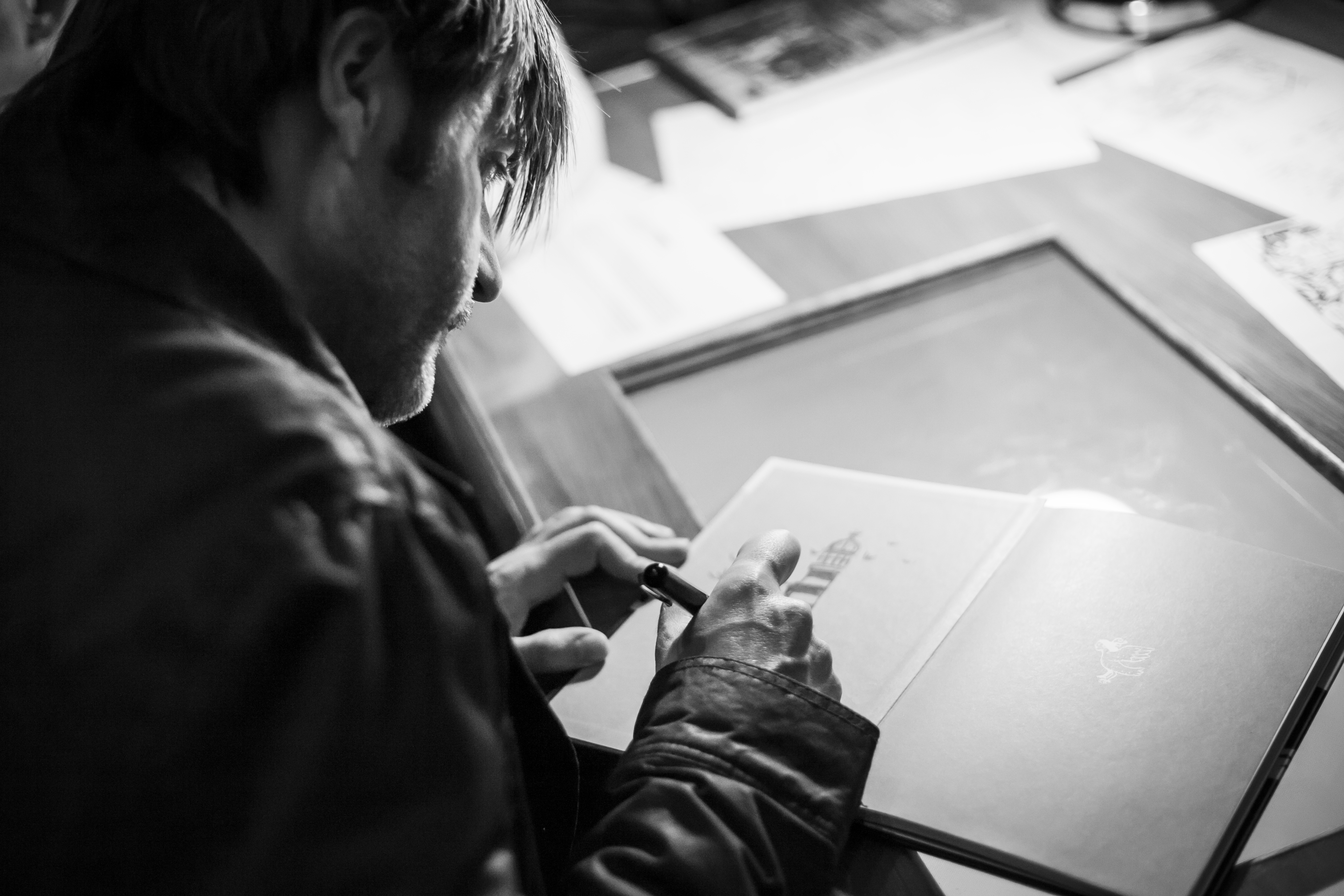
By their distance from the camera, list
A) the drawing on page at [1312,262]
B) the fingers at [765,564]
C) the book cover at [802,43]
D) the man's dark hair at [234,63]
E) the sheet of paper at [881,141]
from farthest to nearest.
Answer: the book cover at [802,43], the sheet of paper at [881,141], the drawing on page at [1312,262], the fingers at [765,564], the man's dark hair at [234,63]

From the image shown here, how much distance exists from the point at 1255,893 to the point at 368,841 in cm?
44

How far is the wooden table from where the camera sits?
36.7 inches

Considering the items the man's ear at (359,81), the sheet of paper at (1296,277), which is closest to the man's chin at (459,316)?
the man's ear at (359,81)

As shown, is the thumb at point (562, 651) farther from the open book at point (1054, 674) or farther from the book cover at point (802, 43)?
the book cover at point (802, 43)

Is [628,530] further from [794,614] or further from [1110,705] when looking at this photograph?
[1110,705]

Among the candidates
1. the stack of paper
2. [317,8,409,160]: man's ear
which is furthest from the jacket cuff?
the stack of paper

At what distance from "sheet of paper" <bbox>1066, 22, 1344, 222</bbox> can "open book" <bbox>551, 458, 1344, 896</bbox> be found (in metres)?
0.53

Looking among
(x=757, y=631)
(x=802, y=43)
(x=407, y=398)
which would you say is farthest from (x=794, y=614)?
(x=802, y=43)

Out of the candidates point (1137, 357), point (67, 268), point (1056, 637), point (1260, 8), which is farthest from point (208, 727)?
point (1260, 8)

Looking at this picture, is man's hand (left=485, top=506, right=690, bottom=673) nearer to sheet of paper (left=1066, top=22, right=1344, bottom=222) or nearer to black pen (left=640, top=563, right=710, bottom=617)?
black pen (left=640, top=563, right=710, bottom=617)

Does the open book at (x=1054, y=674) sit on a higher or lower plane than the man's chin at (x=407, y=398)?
lower

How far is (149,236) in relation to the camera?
1.88 feet

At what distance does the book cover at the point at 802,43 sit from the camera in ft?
4.81

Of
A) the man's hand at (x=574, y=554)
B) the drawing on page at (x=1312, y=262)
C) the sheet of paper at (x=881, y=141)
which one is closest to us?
the man's hand at (x=574, y=554)
